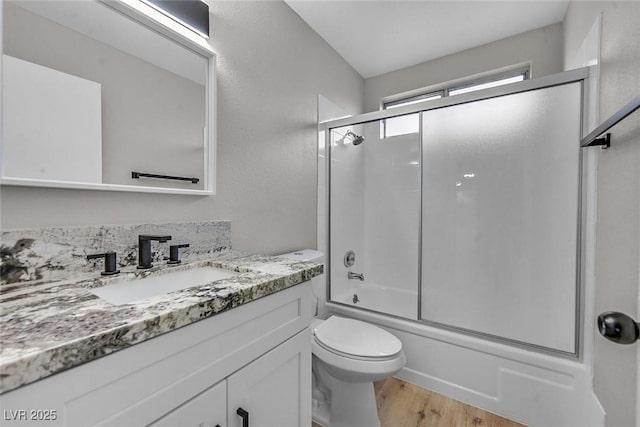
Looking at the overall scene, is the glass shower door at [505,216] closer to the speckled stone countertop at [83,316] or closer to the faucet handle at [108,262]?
the speckled stone countertop at [83,316]

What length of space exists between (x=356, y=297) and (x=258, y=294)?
1603 mm

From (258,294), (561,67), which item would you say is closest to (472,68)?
(561,67)

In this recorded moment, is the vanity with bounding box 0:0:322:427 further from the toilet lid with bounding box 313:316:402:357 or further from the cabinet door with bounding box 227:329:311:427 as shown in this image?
the toilet lid with bounding box 313:316:402:357

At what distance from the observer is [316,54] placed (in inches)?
81.2

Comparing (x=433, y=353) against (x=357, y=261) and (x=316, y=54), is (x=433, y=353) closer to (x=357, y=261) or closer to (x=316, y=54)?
(x=357, y=261)

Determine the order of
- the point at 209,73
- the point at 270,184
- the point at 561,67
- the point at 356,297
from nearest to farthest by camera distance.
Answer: the point at 209,73 → the point at 270,184 → the point at 561,67 → the point at 356,297

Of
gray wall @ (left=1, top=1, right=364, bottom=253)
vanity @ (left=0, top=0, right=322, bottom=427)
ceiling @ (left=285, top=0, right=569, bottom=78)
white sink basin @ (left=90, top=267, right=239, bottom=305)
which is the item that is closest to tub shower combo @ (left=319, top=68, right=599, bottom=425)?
gray wall @ (left=1, top=1, right=364, bottom=253)

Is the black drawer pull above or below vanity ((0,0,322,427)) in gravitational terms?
below

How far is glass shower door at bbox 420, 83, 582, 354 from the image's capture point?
1.49 metres

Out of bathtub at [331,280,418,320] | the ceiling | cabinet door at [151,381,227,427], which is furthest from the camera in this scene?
bathtub at [331,280,418,320]

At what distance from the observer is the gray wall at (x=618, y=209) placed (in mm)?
905

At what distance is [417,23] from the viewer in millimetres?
1942

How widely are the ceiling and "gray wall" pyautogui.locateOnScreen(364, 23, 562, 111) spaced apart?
0.07 metres

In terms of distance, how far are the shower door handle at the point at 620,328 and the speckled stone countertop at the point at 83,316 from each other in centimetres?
80
